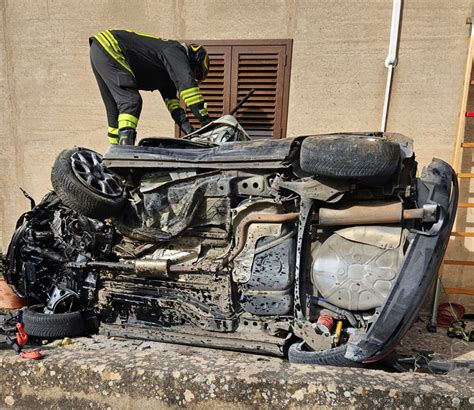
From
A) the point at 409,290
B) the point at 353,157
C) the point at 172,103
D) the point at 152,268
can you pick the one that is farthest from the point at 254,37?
the point at 409,290

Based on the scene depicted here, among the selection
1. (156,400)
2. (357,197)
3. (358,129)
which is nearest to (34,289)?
(156,400)

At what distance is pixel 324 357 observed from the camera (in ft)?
6.55

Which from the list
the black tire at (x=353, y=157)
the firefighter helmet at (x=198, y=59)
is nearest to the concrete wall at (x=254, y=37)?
the firefighter helmet at (x=198, y=59)

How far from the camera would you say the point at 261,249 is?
7.30 feet

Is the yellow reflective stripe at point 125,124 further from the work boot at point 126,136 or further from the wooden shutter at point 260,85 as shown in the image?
the wooden shutter at point 260,85

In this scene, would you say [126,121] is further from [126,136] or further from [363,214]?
[363,214]

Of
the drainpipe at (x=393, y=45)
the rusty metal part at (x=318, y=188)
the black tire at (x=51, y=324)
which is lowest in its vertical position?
the black tire at (x=51, y=324)

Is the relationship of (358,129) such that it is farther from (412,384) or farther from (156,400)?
(156,400)

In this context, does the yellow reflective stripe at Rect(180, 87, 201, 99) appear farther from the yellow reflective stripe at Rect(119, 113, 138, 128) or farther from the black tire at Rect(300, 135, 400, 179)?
the black tire at Rect(300, 135, 400, 179)

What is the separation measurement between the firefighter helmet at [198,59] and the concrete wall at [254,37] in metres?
0.93

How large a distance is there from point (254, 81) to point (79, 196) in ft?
8.84

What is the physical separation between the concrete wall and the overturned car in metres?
1.92

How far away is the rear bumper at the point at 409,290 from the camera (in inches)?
74.0

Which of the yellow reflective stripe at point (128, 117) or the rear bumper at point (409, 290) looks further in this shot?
the yellow reflective stripe at point (128, 117)
